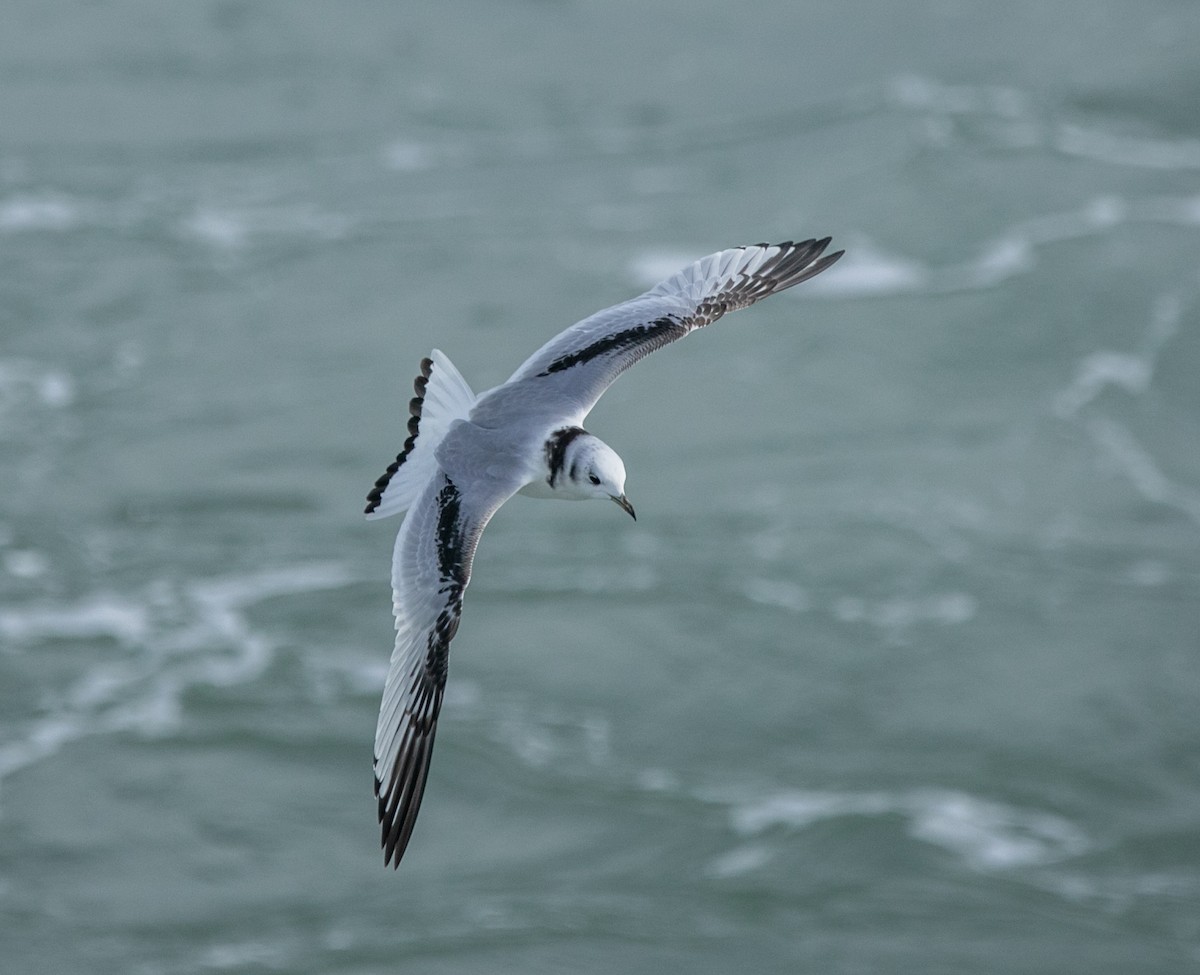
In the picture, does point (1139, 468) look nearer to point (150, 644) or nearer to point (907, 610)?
point (907, 610)

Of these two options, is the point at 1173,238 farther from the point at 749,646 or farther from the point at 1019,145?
the point at 749,646

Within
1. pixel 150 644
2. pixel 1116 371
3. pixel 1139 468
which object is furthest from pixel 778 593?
pixel 150 644

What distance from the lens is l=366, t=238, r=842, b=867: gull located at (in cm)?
841

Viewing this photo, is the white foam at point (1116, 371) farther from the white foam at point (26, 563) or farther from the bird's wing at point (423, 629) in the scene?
the bird's wing at point (423, 629)

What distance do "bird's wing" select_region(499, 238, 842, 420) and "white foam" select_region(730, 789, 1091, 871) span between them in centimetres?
515

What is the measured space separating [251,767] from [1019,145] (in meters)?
11.5

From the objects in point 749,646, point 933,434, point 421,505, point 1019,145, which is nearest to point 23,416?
point 749,646

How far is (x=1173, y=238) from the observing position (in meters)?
19.4

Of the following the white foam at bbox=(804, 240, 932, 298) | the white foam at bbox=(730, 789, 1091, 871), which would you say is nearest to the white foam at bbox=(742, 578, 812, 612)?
the white foam at bbox=(730, 789, 1091, 871)

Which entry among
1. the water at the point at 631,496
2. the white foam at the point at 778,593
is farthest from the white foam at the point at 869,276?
the white foam at the point at 778,593

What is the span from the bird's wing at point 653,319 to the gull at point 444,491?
0.02 m

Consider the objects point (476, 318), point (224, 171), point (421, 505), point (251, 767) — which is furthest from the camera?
point (224, 171)

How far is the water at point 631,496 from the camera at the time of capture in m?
13.6

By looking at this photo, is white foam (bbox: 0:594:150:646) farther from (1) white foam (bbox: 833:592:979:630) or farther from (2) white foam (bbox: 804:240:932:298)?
(2) white foam (bbox: 804:240:932:298)
